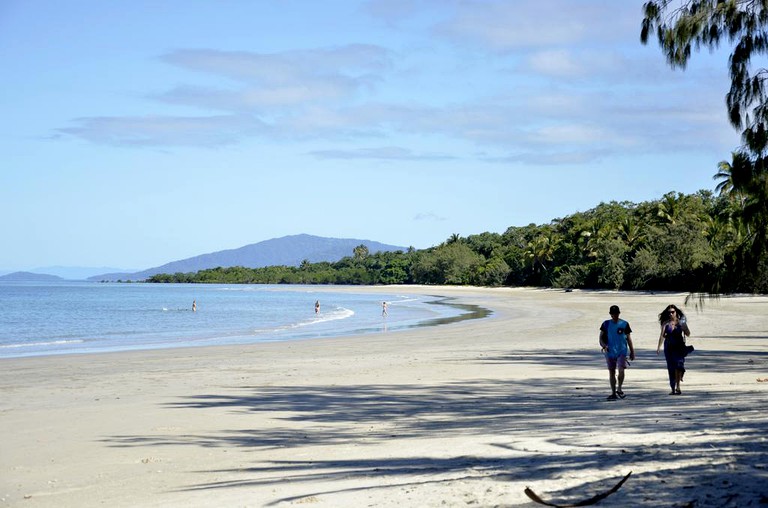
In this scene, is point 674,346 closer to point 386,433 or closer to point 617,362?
point 617,362

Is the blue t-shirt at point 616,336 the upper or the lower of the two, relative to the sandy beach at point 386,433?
upper

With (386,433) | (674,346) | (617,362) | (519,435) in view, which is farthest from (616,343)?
(386,433)

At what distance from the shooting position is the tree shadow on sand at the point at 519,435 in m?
6.93

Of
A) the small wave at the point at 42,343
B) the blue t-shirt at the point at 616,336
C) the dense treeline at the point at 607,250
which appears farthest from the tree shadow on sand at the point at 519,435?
the small wave at the point at 42,343

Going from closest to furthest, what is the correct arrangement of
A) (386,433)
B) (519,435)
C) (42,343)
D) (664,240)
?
(519,435) → (386,433) → (42,343) → (664,240)

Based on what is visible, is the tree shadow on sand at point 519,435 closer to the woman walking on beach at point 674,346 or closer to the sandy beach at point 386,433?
the sandy beach at point 386,433

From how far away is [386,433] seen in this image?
1065 cm

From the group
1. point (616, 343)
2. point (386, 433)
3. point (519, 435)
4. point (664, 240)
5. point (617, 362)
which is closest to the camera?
point (519, 435)

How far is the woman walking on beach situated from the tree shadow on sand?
1.12ft

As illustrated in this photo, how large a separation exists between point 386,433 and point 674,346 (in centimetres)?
536

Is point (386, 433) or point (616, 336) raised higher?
point (616, 336)

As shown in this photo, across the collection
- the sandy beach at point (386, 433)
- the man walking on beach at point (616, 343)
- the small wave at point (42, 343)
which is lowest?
the small wave at point (42, 343)

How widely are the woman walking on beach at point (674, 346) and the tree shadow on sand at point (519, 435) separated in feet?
1.12

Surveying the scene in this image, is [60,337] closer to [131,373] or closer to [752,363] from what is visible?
[131,373]
